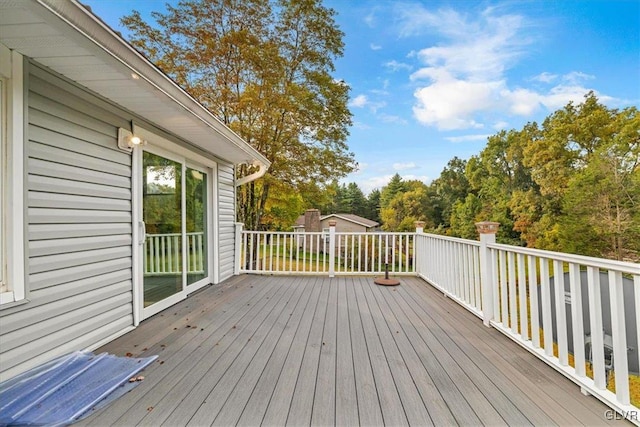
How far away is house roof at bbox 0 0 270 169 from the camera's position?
58.2 inches

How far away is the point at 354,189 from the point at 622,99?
27.9 m

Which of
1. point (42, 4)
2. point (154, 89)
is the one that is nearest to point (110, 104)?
point (154, 89)

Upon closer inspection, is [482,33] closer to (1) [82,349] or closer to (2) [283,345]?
(2) [283,345]

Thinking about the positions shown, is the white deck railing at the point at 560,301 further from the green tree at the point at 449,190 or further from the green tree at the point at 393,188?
the green tree at the point at 393,188

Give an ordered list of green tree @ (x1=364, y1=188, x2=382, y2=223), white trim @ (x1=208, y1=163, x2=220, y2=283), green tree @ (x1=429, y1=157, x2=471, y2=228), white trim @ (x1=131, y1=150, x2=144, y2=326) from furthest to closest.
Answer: green tree @ (x1=364, y1=188, x2=382, y2=223) < green tree @ (x1=429, y1=157, x2=471, y2=228) < white trim @ (x1=208, y1=163, x2=220, y2=283) < white trim @ (x1=131, y1=150, x2=144, y2=326)

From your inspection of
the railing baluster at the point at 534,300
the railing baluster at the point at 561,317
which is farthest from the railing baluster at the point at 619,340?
the railing baluster at the point at 534,300

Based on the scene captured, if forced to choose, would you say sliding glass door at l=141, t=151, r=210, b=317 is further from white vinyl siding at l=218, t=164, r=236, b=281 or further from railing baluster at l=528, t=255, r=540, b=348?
railing baluster at l=528, t=255, r=540, b=348

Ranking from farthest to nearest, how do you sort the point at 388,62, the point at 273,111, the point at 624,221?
the point at 624,221 → the point at 388,62 → the point at 273,111

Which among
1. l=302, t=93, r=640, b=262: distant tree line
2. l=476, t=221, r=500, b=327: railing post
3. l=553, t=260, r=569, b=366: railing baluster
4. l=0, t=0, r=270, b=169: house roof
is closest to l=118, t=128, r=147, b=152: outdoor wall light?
l=0, t=0, r=270, b=169: house roof

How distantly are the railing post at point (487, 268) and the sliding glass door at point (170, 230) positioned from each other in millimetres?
3463

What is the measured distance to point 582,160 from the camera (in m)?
18.1

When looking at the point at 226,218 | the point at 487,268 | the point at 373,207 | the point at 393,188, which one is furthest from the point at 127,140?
the point at 373,207

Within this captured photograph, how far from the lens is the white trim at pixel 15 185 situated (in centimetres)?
183

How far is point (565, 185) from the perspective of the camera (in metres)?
17.8
